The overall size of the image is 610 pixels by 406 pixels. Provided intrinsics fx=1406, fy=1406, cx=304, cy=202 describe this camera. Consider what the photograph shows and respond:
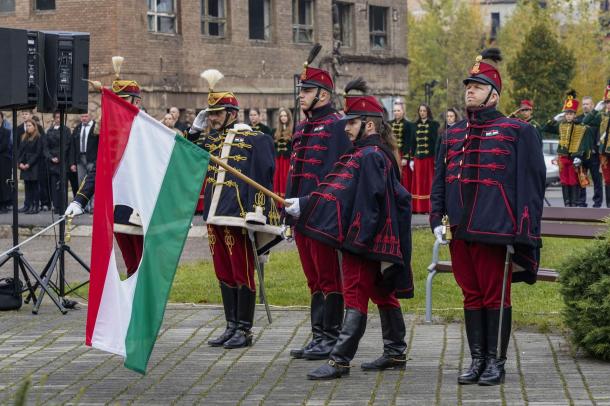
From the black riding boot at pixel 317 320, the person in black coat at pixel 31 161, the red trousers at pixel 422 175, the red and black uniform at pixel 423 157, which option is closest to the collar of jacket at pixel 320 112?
the black riding boot at pixel 317 320

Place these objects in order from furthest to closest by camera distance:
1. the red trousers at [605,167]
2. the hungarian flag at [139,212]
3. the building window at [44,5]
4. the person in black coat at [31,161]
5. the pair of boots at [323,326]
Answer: the building window at [44,5]
the person in black coat at [31,161]
the red trousers at [605,167]
the pair of boots at [323,326]
the hungarian flag at [139,212]

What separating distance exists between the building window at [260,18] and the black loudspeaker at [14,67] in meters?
31.0

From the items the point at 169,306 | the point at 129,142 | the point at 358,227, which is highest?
the point at 129,142

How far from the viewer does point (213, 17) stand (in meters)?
42.2

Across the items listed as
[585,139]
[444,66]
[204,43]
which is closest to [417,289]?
[585,139]

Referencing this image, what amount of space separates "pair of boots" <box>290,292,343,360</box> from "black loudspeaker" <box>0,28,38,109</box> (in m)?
4.25

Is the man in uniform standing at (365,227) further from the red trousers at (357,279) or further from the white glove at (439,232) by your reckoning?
the white glove at (439,232)

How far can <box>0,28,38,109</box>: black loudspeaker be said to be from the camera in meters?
13.0

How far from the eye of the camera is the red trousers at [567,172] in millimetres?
→ 26203

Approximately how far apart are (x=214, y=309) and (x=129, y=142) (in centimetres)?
405

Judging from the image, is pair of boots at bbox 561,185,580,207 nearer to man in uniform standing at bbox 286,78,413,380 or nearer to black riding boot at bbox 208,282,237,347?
black riding boot at bbox 208,282,237,347

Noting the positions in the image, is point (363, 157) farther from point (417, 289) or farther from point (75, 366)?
point (417, 289)

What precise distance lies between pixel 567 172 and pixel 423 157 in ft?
9.05

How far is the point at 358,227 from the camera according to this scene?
9.09 metres
